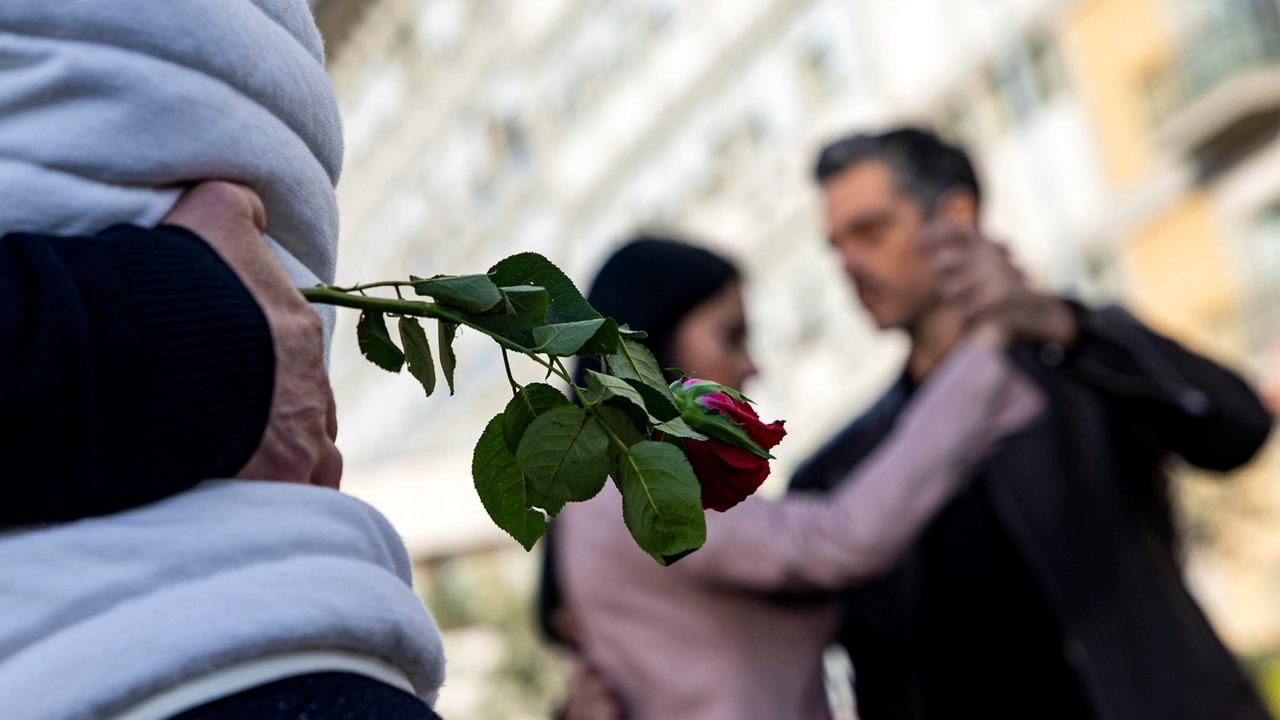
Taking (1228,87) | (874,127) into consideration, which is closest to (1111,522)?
(1228,87)

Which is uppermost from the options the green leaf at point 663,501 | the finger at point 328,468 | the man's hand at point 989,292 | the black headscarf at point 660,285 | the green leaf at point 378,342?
the green leaf at point 663,501

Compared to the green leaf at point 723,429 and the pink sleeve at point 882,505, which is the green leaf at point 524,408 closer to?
the green leaf at point 723,429

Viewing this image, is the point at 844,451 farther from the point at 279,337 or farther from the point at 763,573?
the point at 279,337

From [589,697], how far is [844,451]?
2.81ft

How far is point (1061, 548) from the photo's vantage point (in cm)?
275

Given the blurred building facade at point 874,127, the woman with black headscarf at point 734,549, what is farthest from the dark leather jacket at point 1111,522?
the blurred building facade at point 874,127

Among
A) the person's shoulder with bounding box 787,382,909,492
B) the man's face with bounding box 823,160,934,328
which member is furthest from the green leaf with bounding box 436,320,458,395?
the man's face with bounding box 823,160,934,328

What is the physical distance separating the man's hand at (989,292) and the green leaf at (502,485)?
2.07 meters

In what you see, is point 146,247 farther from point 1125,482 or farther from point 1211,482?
point 1211,482

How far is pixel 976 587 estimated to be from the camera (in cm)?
283

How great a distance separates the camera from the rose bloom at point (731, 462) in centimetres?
80

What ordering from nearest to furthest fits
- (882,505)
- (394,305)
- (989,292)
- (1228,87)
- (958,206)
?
(394,305) < (882,505) < (989,292) < (958,206) < (1228,87)

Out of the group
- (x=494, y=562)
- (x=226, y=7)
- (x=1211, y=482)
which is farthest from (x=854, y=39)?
(x=226, y=7)

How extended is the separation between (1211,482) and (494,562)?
54.7 feet
